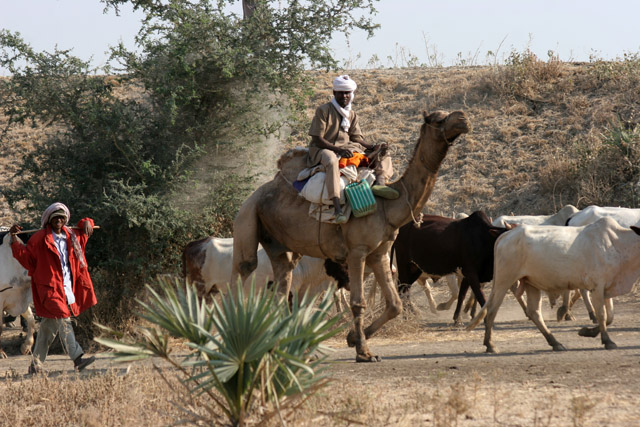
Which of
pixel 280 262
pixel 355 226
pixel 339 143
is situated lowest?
pixel 280 262

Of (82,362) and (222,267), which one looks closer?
(82,362)

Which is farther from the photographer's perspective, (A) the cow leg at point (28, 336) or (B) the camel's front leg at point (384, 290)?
(A) the cow leg at point (28, 336)

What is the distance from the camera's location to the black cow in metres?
15.4

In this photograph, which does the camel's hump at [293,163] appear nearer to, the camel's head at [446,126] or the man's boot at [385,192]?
the man's boot at [385,192]

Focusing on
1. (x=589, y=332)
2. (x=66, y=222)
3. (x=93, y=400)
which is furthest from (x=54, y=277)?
(x=589, y=332)

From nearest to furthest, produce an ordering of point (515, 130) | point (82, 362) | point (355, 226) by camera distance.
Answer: point (355, 226) < point (82, 362) < point (515, 130)

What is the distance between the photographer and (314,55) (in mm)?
16688

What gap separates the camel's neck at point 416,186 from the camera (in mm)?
10406

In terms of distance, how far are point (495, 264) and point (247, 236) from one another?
11.2 ft

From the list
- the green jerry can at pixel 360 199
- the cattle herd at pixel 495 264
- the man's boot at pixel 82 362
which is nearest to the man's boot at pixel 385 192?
the green jerry can at pixel 360 199

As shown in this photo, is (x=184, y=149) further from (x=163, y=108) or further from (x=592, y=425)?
(x=592, y=425)

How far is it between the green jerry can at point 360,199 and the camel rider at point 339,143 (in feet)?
0.50

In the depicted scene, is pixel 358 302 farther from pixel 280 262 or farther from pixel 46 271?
pixel 46 271

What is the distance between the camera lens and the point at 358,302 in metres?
10.4
